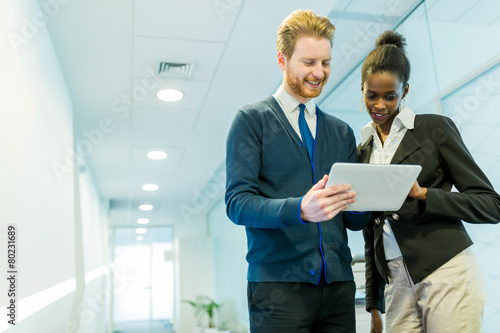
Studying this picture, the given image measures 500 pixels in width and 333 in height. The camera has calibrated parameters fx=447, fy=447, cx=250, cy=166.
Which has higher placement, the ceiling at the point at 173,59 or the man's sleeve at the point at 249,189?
the ceiling at the point at 173,59

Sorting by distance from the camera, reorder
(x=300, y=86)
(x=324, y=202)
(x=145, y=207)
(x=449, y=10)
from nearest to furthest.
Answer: (x=324, y=202) < (x=300, y=86) < (x=449, y=10) < (x=145, y=207)

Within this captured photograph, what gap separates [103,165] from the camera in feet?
14.8

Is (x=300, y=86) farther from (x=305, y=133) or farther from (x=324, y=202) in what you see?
(x=324, y=202)

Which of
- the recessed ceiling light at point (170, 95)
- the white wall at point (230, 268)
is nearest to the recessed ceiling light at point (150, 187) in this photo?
the white wall at point (230, 268)

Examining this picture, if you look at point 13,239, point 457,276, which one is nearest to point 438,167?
point 457,276

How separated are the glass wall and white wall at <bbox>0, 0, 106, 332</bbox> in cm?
164

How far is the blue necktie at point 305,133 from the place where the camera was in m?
1.11

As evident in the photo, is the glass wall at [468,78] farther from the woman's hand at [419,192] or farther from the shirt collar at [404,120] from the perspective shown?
the woman's hand at [419,192]

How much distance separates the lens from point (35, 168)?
70.4 inches

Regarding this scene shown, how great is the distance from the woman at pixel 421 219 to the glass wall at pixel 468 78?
572 millimetres

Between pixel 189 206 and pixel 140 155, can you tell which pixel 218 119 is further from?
pixel 189 206

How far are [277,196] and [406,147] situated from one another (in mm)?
399

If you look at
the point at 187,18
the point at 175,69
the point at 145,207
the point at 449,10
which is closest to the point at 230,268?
the point at 145,207

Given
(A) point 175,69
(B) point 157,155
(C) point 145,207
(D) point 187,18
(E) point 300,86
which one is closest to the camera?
(E) point 300,86
